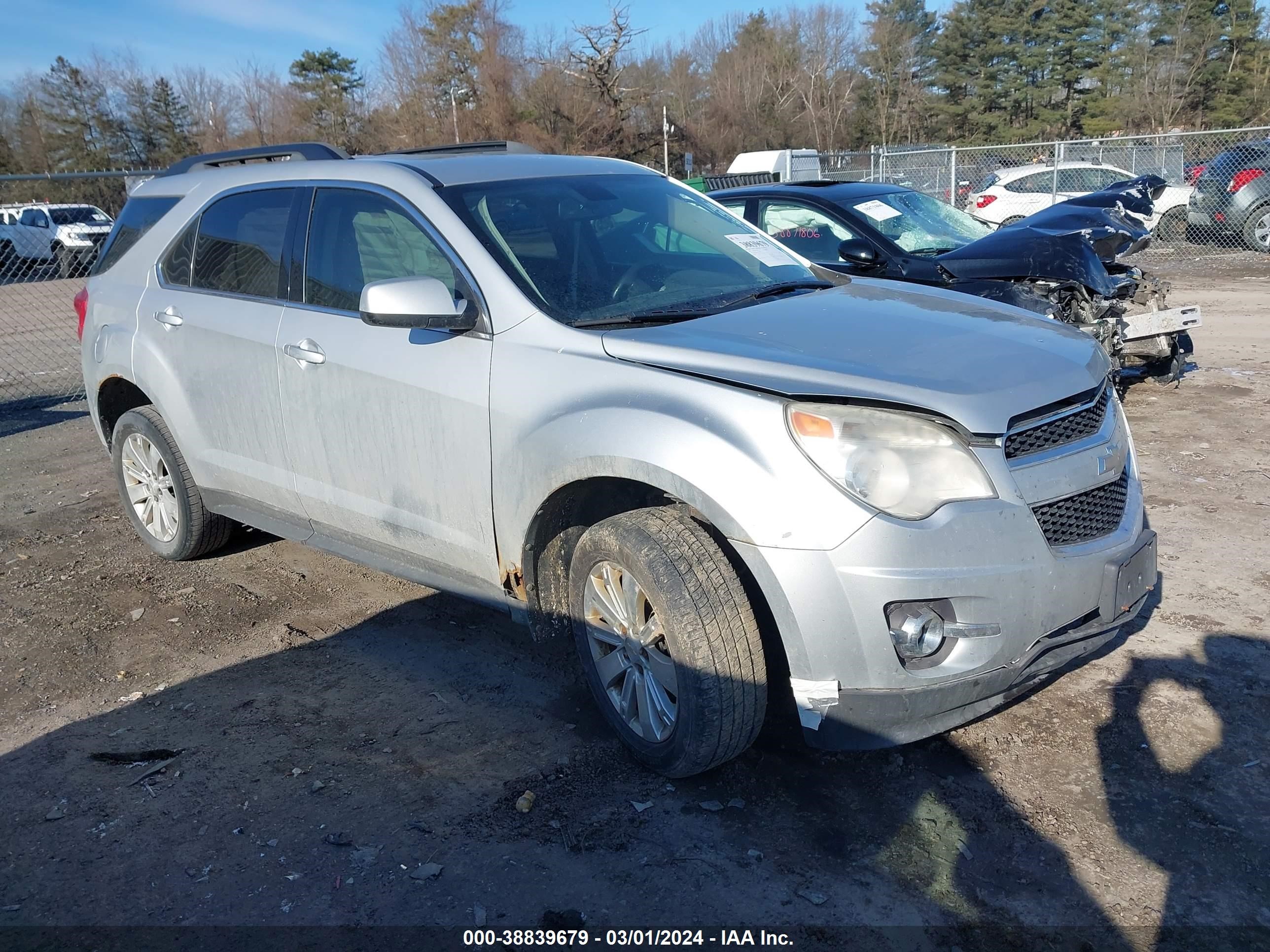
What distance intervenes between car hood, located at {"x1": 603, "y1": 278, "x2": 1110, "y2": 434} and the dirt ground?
1.17 metres

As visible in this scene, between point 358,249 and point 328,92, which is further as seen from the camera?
point 328,92

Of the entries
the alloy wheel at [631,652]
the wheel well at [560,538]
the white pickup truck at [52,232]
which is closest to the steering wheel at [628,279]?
the wheel well at [560,538]

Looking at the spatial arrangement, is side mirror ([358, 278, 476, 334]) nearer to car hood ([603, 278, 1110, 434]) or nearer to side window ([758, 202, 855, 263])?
car hood ([603, 278, 1110, 434])

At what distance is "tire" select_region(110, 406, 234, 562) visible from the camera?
5055mm

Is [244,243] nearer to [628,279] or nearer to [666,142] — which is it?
[628,279]

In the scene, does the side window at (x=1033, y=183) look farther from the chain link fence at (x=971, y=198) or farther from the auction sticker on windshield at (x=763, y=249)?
the auction sticker on windshield at (x=763, y=249)

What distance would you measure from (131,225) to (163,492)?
1.38 metres

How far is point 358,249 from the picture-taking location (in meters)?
4.06

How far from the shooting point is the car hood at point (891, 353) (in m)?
2.81

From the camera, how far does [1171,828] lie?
2.87 metres

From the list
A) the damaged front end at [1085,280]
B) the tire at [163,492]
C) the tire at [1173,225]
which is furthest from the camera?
the tire at [1173,225]

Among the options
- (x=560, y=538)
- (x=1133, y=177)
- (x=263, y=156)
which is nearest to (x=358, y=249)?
(x=263, y=156)

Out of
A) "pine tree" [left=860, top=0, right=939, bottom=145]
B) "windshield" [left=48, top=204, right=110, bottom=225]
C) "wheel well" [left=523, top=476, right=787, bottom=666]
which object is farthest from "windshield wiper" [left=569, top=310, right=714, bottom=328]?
"pine tree" [left=860, top=0, right=939, bottom=145]

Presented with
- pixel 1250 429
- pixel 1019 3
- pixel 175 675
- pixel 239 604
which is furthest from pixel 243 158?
pixel 1019 3
